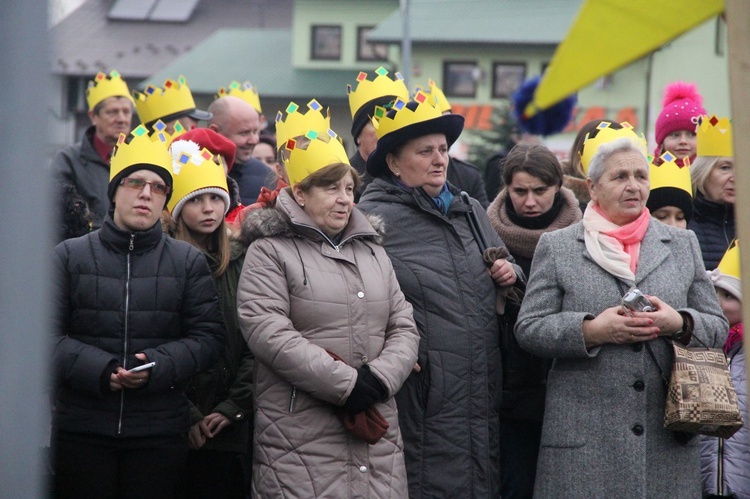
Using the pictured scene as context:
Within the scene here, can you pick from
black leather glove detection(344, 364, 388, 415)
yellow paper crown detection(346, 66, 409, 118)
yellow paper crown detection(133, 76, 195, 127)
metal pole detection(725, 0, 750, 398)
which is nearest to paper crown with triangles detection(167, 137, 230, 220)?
yellow paper crown detection(346, 66, 409, 118)

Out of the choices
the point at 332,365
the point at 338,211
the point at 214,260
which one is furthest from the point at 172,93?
the point at 332,365

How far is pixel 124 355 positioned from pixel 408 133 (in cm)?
157

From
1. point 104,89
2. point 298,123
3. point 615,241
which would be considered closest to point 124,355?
point 298,123

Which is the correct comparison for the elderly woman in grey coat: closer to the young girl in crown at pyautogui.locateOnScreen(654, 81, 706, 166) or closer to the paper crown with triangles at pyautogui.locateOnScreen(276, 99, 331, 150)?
the paper crown with triangles at pyautogui.locateOnScreen(276, 99, 331, 150)

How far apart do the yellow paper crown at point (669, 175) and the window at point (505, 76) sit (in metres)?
36.0

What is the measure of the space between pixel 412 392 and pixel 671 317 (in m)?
1.11

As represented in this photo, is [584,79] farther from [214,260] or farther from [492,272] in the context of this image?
[214,260]

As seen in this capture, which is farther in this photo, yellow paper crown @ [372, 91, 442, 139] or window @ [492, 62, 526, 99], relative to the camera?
window @ [492, 62, 526, 99]

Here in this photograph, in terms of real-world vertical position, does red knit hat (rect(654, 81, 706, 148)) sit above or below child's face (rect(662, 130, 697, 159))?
above

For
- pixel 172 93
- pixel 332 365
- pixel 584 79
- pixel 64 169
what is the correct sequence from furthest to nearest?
pixel 172 93, pixel 64 169, pixel 332 365, pixel 584 79

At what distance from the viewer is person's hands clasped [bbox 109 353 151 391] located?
4.55 m

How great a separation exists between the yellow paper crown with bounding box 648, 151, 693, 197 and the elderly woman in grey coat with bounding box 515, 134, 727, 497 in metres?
0.75

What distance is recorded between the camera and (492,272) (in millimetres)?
5070

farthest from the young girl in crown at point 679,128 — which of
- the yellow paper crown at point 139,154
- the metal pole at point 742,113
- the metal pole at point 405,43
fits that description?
the metal pole at point 742,113
